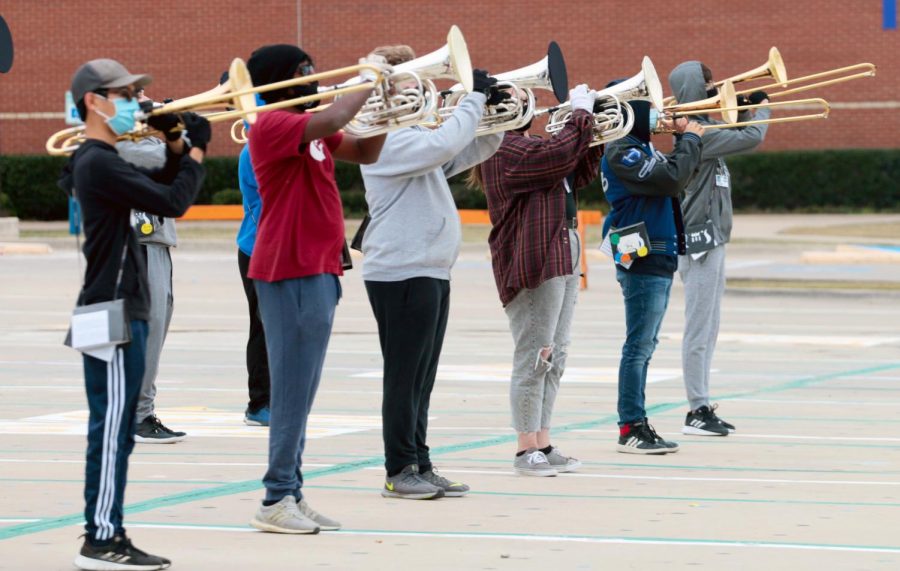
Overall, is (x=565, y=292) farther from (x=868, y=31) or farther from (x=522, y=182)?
(x=868, y=31)

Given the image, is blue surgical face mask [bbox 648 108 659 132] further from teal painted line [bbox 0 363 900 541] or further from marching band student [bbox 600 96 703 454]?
teal painted line [bbox 0 363 900 541]

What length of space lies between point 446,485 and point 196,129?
2192 mm

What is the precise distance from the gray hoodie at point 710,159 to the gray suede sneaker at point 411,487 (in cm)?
277

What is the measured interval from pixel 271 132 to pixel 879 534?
2.88 metres

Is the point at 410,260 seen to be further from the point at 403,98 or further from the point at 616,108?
the point at 616,108

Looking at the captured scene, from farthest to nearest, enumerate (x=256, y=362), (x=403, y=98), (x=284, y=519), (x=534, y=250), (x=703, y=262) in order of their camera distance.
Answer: (x=256, y=362), (x=703, y=262), (x=534, y=250), (x=403, y=98), (x=284, y=519)

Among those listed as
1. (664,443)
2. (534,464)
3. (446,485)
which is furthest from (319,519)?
(664,443)

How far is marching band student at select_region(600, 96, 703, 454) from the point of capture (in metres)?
8.61

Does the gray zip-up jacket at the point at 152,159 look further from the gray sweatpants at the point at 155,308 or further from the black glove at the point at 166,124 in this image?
the black glove at the point at 166,124

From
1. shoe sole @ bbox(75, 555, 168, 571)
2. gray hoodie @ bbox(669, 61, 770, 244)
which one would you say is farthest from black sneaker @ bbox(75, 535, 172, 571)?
gray hoodie @ bbox(669, 61, 770, 244)

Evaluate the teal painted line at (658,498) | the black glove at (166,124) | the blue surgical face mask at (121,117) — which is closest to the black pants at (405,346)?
the teal painted line at (658,498)

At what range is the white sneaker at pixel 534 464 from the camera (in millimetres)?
7934

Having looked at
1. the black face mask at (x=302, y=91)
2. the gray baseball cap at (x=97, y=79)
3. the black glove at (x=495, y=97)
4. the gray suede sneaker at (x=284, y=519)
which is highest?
the gray baseball cap at (x=97, y=79)

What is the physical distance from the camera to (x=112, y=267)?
19.2 feet
